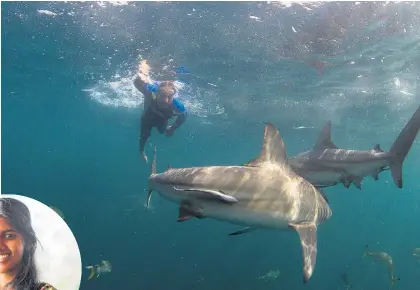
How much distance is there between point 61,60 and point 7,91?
16.1 m

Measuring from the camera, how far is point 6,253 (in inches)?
111

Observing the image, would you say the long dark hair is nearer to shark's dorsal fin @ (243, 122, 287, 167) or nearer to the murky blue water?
shark's dorsal fin @ (243, 122, 287, 167)

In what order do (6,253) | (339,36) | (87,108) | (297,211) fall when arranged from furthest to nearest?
(87,108) < (339,36) < (297,211) < (6,253)

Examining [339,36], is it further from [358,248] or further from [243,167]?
[358,248]

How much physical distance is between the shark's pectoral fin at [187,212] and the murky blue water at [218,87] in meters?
9.82

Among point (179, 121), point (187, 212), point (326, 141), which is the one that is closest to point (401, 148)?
point (326, 141)

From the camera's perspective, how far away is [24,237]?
9.68 ft

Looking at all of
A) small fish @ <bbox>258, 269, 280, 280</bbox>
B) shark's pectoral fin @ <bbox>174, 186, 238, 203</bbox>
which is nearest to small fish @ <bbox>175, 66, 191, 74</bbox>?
small fish @ <bbox>258, 269, 280, 280</bbox>

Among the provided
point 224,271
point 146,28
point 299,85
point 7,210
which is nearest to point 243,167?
point 7,210

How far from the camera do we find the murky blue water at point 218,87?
530 inches

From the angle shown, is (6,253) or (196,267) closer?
(6,253)

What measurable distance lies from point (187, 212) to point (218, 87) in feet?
60.3

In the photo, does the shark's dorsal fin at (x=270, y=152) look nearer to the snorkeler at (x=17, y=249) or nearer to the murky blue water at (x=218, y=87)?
the snorkeler at (x=17, y=249)

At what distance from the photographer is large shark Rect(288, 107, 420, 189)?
23.6ft
